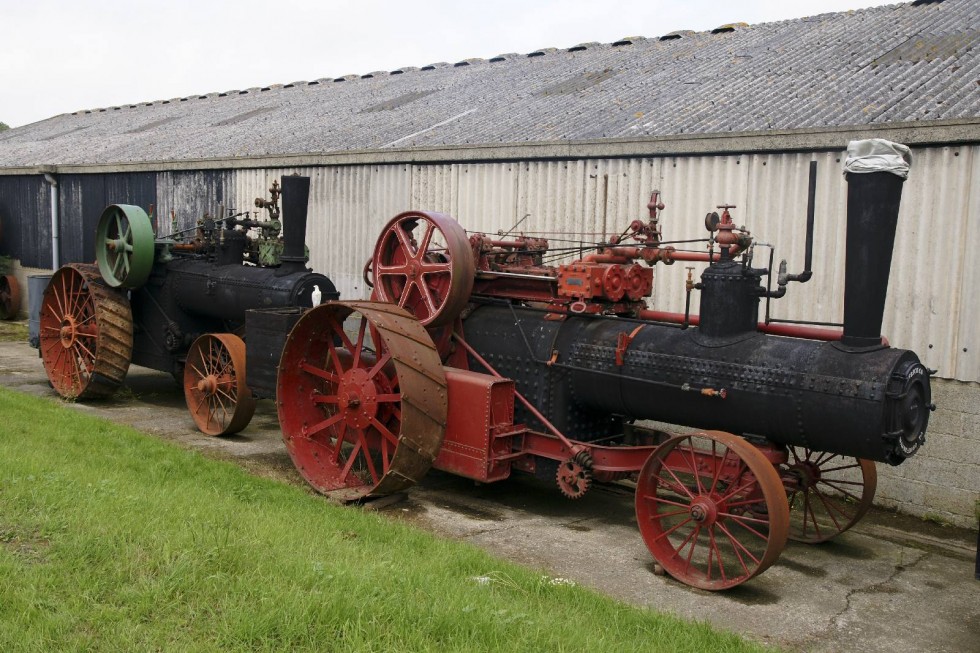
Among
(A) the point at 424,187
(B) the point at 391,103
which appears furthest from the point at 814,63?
(B) the point at 391,103

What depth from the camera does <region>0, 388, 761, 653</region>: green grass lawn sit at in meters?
4.06

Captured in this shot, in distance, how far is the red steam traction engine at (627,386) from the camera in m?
5.60

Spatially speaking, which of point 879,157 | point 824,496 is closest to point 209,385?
point 824,496

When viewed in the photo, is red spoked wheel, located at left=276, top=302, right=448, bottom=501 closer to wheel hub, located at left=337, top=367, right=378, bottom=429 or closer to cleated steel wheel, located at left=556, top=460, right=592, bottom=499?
wheel hub, located at left=337, top=367, right=378, bottom=429

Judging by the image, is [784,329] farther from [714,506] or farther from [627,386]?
[714,506]

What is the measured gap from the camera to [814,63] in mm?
10273

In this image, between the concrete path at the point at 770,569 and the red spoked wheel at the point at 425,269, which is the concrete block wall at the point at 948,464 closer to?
the concrete path at the point at 770,569

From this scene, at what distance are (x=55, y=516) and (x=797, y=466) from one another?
4.76 m

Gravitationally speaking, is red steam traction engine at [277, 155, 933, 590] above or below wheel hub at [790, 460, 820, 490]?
above

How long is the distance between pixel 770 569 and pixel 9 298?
16355 millimetres

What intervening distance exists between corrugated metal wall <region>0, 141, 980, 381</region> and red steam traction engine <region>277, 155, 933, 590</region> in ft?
4.23

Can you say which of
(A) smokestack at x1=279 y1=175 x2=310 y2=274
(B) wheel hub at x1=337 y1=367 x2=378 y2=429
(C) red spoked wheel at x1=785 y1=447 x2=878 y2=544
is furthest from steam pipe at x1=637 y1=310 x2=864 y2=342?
(A) smokestack at x1=279 y1=175 x2=310 y2=274

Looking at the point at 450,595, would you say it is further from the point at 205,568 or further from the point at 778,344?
the point at 778,344

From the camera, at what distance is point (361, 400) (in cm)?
730
